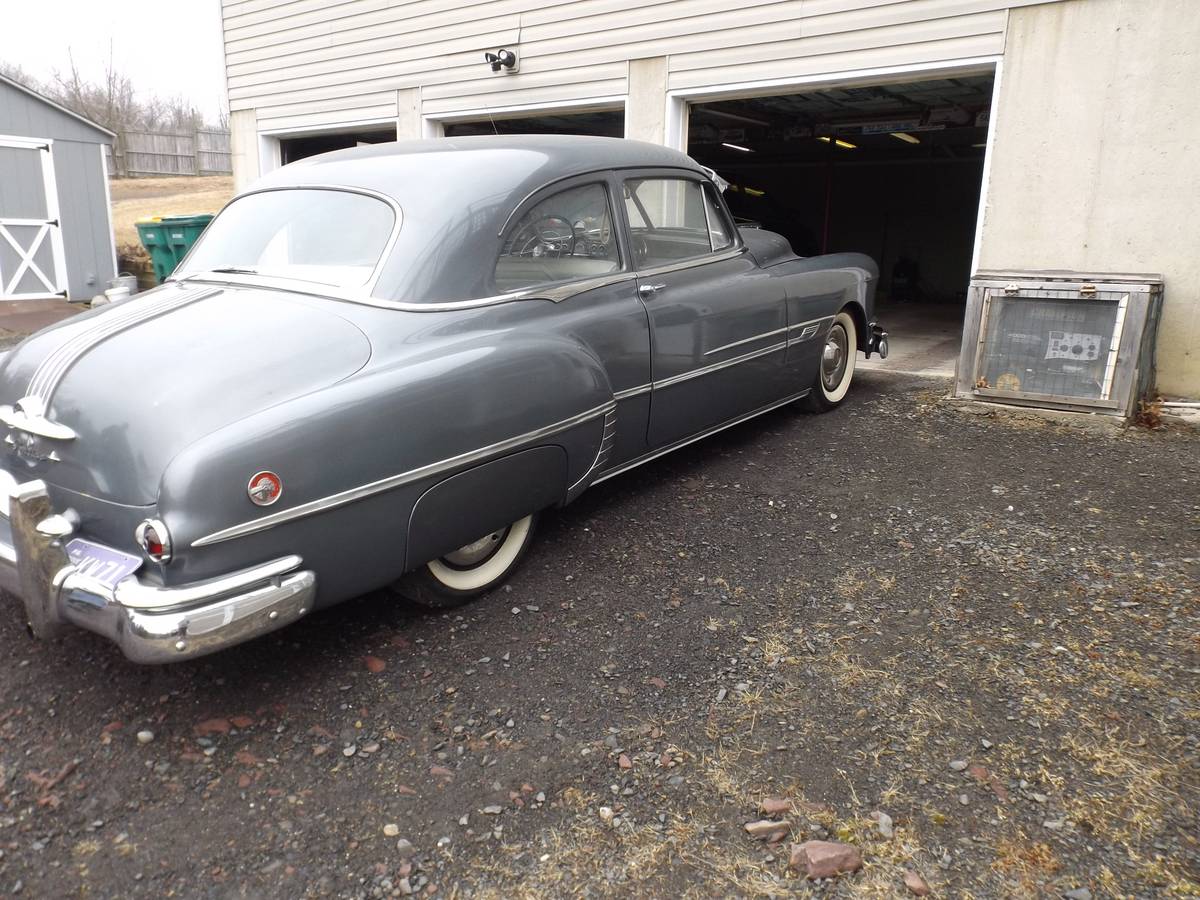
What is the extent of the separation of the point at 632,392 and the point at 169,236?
10.2 m

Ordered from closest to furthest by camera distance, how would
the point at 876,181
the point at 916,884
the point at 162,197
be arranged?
the point at 916,884 → the point at 876,181 → the point at 162,197

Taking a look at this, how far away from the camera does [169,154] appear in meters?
30.5

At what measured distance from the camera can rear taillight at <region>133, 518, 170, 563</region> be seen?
7.39 ft

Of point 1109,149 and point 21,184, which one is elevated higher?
point 1109,149

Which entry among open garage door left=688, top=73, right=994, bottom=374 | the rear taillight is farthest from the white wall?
the rear taillight

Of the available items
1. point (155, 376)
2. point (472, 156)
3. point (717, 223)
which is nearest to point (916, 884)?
point (155, 376)

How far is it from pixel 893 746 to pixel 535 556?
170 centimetres

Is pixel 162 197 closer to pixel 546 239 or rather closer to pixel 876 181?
pixel 876 181

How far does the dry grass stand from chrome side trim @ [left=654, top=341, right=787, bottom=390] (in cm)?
1595

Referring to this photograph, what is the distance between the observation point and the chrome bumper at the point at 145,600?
2.27 m

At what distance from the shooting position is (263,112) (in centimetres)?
1157

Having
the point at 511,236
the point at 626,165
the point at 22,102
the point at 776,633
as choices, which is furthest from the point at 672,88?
the point at 22,102

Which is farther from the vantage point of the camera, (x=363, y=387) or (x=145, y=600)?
(x=363, y=387)

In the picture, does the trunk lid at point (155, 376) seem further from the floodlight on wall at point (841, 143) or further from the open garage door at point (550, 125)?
the floodlight on wall at point (841, 143)
